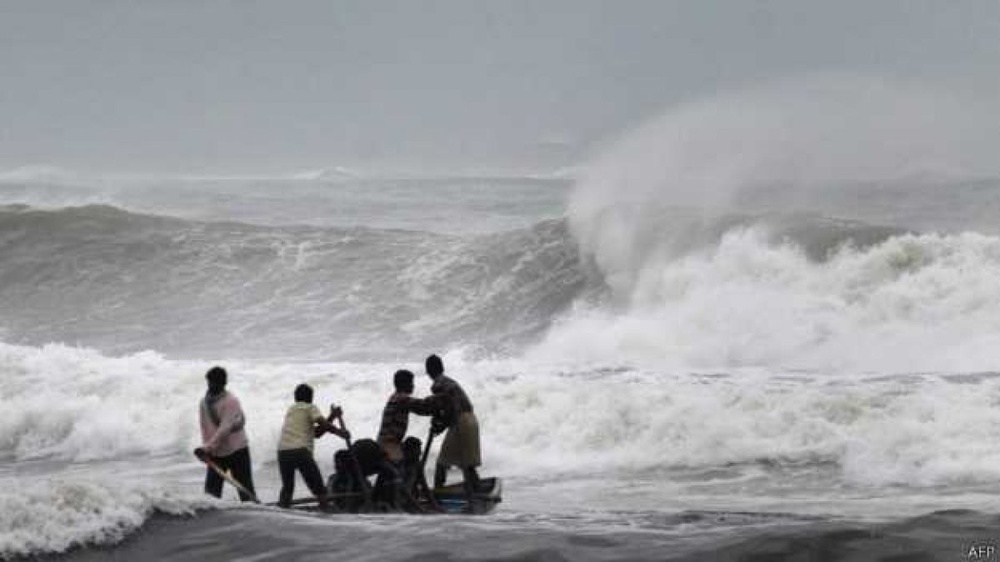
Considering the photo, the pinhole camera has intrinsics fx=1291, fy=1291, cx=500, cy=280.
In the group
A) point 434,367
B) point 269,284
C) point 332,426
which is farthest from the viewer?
point 269,284

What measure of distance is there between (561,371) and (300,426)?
29.6 feet

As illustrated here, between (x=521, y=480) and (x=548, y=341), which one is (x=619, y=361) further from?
(x=521, y=480)

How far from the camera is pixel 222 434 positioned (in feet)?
33.9

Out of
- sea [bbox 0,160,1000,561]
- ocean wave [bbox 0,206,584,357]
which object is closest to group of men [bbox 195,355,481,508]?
sea [bbox 0,160,1000,561]

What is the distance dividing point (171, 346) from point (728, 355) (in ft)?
43.1

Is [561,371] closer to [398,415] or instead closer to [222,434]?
[398,415]

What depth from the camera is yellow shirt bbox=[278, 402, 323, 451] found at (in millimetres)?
10727

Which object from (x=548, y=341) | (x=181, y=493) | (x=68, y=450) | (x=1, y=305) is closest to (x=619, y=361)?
(x=548, y=341)

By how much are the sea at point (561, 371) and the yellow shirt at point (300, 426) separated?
1702 millimetres

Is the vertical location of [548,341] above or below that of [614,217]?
below

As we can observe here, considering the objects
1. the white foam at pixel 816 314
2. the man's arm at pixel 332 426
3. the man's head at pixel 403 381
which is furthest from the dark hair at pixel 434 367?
the white foam at pixel 816 314

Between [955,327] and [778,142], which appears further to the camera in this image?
[778,142]

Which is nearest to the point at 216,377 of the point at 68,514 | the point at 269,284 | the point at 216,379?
the point at 216,379

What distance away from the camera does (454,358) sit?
2320cm
